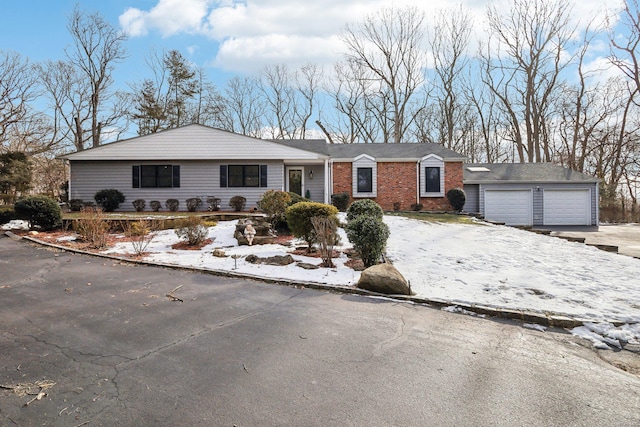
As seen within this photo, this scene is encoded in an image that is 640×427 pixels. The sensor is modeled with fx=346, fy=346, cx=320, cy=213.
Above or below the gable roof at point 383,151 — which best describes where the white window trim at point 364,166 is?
below

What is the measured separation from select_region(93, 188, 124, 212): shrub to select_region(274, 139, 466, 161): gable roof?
8.27 meters

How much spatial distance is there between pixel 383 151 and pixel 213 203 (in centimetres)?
988

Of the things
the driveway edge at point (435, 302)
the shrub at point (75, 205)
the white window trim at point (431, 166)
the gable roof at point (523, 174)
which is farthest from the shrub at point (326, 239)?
the gable roof at point (523, 174)

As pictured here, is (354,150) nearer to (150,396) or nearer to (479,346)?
(479,346)

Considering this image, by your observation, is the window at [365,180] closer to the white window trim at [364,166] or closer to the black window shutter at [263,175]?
the white window trim at [364,166]

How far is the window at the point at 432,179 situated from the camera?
18.9 m

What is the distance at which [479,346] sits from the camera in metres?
3.67

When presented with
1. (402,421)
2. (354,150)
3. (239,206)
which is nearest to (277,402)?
(402,421)

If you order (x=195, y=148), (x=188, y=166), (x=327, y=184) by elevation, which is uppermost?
(x=195, y=148)

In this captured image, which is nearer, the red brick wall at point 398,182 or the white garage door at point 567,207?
the red brick wall at point 398,182

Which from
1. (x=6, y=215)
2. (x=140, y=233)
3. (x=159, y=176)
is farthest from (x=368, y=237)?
(x=159, y=176)

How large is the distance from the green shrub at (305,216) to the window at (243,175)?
8958mm

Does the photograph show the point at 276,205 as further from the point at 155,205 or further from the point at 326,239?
the point at 155,205

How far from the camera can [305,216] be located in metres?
8.07
